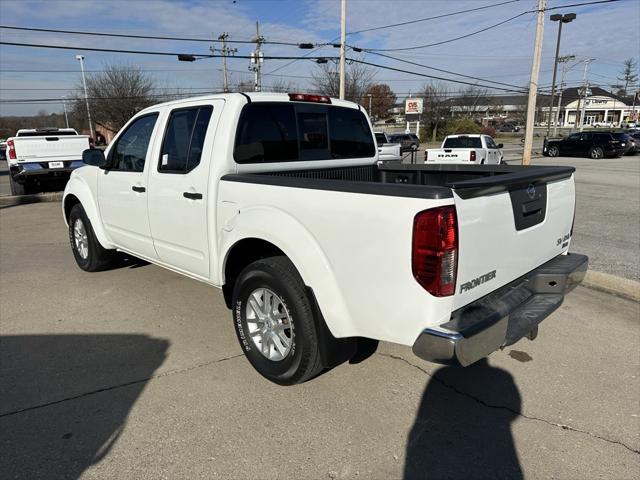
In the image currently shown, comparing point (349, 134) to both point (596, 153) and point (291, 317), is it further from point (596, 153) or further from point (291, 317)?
point (596, 153)

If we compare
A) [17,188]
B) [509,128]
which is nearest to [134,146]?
[17,188]

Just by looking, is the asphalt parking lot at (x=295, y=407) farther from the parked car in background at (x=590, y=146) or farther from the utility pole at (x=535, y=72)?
the parked car in background at (x=590, y=146)

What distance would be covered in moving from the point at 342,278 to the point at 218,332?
1.93m

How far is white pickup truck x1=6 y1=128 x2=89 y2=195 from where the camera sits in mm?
11531

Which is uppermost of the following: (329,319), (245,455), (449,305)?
(449,305)

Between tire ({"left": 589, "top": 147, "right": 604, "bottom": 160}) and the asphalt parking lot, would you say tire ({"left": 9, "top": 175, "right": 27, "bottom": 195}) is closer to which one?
the asphalt parking lot

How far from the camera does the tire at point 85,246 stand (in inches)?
220

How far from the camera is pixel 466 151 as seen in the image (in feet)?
53.7

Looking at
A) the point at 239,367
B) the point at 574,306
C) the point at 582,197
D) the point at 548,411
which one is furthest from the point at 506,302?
the point at 582,197

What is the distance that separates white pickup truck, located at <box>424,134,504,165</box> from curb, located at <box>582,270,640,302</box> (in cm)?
1114

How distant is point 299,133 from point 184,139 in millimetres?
990

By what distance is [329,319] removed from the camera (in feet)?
9.19

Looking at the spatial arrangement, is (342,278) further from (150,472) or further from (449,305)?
(150,472)

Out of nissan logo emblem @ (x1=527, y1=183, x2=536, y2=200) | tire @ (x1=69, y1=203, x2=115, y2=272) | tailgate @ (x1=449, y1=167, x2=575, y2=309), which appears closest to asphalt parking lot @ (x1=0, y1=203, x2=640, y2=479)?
tailgate @ (x1=449, y1=167, x2=575, y2=309)
